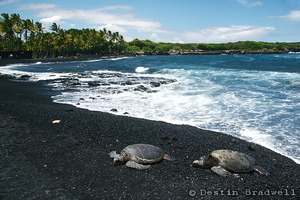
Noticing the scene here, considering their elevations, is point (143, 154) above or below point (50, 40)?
below

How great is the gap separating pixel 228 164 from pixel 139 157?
221 cm

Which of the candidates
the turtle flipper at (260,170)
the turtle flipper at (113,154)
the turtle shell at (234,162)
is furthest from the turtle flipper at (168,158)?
the turtle flipper at (260,170)

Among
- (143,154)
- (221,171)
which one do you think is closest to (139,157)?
(143,154)

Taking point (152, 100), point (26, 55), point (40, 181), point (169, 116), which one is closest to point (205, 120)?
point (169, 116)

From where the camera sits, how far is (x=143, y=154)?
5199 mm

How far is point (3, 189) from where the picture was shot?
13.2 feet

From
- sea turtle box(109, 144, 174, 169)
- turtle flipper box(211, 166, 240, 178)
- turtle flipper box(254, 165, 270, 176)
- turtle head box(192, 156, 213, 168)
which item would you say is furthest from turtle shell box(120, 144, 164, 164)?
turtle flipper box(254, 165, 270, 176)

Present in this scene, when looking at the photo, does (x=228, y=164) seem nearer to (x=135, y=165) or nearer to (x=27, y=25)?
(x=135, y=165)

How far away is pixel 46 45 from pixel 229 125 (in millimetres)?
77311

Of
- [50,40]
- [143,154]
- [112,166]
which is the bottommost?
[112,166]

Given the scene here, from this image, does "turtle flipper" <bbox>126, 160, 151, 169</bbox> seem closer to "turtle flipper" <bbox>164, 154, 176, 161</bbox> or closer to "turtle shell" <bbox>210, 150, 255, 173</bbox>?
"turtle flipper" <bbox>164, 154, 176, 161</bbox>

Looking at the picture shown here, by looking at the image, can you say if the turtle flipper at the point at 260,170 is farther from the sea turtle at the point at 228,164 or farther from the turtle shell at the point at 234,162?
the turtle shell at the point at 234,162

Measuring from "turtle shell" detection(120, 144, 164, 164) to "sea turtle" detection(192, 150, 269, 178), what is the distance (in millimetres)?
986

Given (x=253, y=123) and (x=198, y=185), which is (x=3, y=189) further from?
(x=253, y=123)
